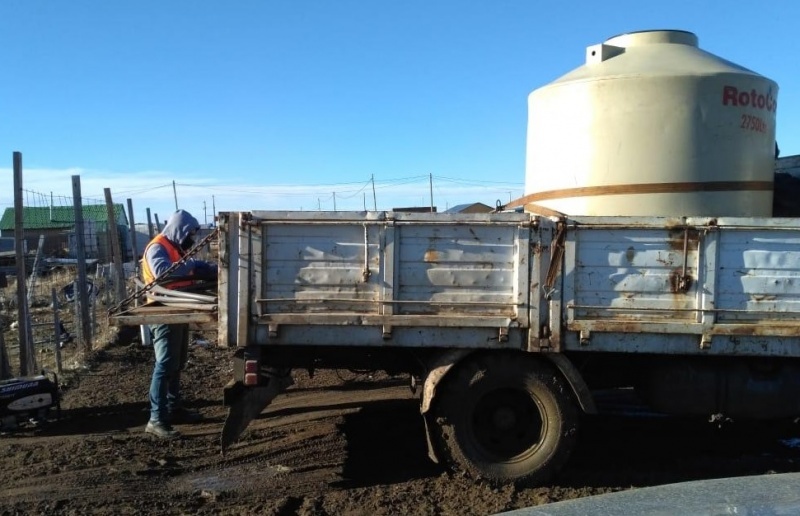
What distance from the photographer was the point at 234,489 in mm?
4609

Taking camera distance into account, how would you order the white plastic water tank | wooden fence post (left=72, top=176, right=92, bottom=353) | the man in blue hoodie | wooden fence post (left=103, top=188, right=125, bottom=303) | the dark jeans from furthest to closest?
wooden fence post (left=103, top=188, right=125, bottom=303)
wooden fence post (left=72, top=176, right=92, bottom=353)
the dark jeans
the man in blue hoodie
the white plastic water tank

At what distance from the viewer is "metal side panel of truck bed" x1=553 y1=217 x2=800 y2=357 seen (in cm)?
443

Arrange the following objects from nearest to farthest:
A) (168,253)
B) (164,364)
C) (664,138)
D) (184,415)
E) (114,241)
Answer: (664,138), (168,253), (164,364), (184,415), (114,241)

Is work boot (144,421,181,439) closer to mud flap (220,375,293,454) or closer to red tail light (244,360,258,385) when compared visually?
mud flap (220,375,293,454)

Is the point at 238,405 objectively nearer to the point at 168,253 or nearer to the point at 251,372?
the point at 251,372

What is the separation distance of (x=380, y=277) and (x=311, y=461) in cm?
164

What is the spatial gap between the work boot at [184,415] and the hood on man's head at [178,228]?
1723 millimetres

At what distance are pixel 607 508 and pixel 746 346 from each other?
8.33 feet

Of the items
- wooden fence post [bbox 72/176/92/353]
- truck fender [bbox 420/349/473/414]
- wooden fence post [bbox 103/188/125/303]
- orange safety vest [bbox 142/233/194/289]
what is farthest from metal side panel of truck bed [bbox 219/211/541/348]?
wooden fence post [bbox 103/188/125/303]

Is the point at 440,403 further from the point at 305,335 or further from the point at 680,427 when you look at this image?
the point at 680,427

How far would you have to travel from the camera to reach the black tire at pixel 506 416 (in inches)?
181

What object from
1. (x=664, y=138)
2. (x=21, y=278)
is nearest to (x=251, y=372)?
(x=664, y=138)

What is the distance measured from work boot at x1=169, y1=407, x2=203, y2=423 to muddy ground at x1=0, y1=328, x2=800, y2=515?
118 millimetres

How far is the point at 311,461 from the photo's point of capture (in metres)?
5.14
